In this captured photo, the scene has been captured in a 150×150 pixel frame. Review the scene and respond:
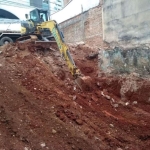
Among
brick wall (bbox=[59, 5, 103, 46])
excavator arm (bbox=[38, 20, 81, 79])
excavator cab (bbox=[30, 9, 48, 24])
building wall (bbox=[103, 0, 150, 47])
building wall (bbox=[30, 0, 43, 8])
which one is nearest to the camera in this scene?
excavator arm (bbox=[38, 20, 81, 79])

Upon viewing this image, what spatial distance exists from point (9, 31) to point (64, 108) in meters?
8.32

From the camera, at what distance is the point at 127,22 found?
8.89 m

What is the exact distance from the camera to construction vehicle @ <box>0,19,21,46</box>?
12.2 metres

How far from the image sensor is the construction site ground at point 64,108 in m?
4.30

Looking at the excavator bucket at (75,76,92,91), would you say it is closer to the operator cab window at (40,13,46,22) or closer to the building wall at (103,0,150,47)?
the building wall at (103,0,150,47)

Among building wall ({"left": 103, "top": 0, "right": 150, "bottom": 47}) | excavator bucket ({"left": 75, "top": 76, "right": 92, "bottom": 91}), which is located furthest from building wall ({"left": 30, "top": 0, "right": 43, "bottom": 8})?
excavator bucket ({"left": 75, "top": 76, "right": 92, "bottom": 91})

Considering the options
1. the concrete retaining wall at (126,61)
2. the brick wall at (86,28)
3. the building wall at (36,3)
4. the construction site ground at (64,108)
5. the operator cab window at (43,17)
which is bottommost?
the construction site ground at (64,108)

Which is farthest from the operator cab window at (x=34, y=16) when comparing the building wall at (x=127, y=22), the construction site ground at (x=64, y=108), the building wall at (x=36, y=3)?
the building wall at (x=36, y=3)

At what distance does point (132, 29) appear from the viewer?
28.2 feet

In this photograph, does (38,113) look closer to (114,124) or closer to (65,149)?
(65,149)

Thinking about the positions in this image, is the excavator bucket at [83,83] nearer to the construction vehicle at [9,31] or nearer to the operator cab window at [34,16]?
the operator cab window at [34,16]

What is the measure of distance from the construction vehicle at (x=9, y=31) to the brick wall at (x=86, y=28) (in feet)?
9.63

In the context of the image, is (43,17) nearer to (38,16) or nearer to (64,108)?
(38,16)

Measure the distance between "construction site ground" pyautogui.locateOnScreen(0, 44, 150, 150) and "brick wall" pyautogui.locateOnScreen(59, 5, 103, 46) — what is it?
2721mm
